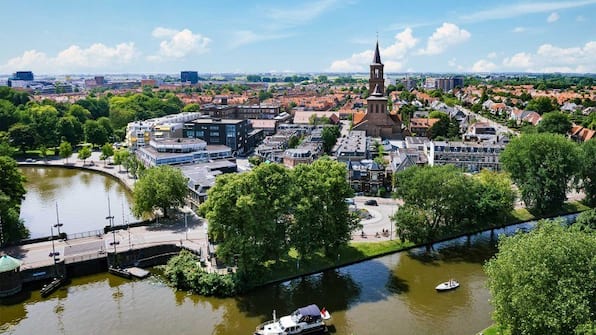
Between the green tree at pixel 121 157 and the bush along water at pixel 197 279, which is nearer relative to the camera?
the bush along water at pixel 197 279

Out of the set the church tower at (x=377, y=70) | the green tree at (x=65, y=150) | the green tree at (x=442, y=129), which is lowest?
the green tree at (x=65, y=150)

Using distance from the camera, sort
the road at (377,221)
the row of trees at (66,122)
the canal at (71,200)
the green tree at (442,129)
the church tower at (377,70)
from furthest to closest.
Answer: the church tower at (377,70), the green tree at (442,129), the row of trees at (66,122), the canal at (71,200), the road at (377,221)

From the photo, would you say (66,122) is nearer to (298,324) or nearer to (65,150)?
(65,150)

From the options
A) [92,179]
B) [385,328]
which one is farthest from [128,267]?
[92,179]

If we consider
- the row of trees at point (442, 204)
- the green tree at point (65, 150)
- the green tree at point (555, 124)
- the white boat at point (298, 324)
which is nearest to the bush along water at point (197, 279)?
the white boat at point (298, 324)

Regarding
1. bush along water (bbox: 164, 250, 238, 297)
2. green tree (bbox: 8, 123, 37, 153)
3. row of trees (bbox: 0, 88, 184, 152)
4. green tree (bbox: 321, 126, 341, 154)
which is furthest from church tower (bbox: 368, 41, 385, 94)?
bush along water (bbox: 164, 250, 238, 297)

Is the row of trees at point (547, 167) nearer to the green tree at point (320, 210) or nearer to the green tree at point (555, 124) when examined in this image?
the green tree at point (320, 210)

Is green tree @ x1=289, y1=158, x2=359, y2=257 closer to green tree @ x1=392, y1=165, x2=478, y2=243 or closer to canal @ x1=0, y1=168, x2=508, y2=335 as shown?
canal @ x1=0, y1=168, x2=508, y2=335
